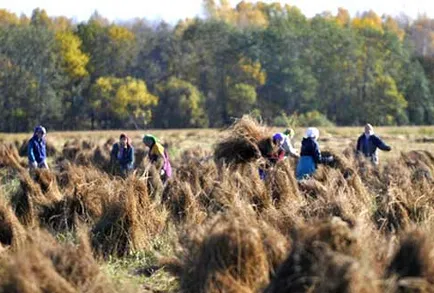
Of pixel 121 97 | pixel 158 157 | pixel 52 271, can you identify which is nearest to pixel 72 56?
pixel 121 97

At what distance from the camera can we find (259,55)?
7344 centimetres

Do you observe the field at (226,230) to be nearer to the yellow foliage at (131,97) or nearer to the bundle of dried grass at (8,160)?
the bundle of dried grass at (8,160)

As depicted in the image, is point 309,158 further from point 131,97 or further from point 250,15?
point 250,15

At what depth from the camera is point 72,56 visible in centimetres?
6925

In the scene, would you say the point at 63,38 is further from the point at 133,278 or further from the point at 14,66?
the point at 133,278

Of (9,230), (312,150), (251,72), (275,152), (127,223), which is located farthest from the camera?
(251,72)

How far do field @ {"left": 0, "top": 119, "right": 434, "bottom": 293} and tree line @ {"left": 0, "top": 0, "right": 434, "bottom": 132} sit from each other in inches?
2089

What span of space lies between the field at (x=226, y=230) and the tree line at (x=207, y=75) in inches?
2089

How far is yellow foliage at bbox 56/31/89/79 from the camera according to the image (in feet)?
228

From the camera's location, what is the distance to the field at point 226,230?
5.52 m

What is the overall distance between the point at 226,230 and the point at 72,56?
212 feet

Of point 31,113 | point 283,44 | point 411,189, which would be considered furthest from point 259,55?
point 411,189

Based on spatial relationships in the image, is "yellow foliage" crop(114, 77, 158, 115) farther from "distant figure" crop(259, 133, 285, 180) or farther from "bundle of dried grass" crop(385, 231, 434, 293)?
"bundle of dried grass" crop(385, 231, 434, 293)

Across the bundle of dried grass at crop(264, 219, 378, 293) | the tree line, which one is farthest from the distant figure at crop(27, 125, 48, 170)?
the tree line
